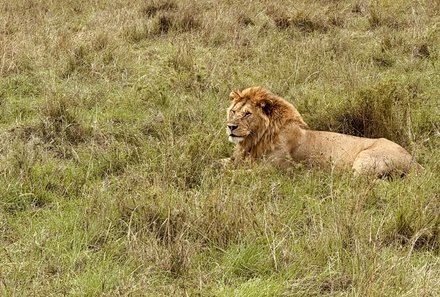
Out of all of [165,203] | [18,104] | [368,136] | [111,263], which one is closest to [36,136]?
[18,104]

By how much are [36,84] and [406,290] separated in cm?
529

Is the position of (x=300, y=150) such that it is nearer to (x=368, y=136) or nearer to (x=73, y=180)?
(x=368, y=136)

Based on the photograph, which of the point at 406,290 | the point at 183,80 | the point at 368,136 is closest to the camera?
the point at 406,290

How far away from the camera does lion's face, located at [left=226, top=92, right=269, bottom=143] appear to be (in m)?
5.44

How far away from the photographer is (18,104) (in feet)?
22.0

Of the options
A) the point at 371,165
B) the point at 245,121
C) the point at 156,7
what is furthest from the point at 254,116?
the point at 156,7

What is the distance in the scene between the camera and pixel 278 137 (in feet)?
18.1

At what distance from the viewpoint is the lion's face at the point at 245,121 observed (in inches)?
214

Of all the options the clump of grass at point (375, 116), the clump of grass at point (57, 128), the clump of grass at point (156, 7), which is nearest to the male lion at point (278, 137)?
the clump of grass at point (375, 116)

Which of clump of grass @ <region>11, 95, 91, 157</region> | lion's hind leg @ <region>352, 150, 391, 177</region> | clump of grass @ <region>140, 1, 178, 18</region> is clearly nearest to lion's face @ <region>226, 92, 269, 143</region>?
lion's hind leg @ <region>352, 150, 391, 177</region>

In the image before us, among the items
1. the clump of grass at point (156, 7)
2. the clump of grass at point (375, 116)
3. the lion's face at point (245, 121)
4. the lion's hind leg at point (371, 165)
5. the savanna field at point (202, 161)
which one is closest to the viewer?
the savanna field at point (202, 161)

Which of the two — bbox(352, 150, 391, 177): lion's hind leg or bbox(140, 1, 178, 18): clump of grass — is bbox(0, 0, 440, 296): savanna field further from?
bbox(140, 1, 178, 18): clump of grass

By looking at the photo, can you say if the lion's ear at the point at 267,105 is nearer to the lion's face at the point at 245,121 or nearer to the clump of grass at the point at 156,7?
the lion's face at the point at 245,121

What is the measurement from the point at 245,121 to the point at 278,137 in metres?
0.32
